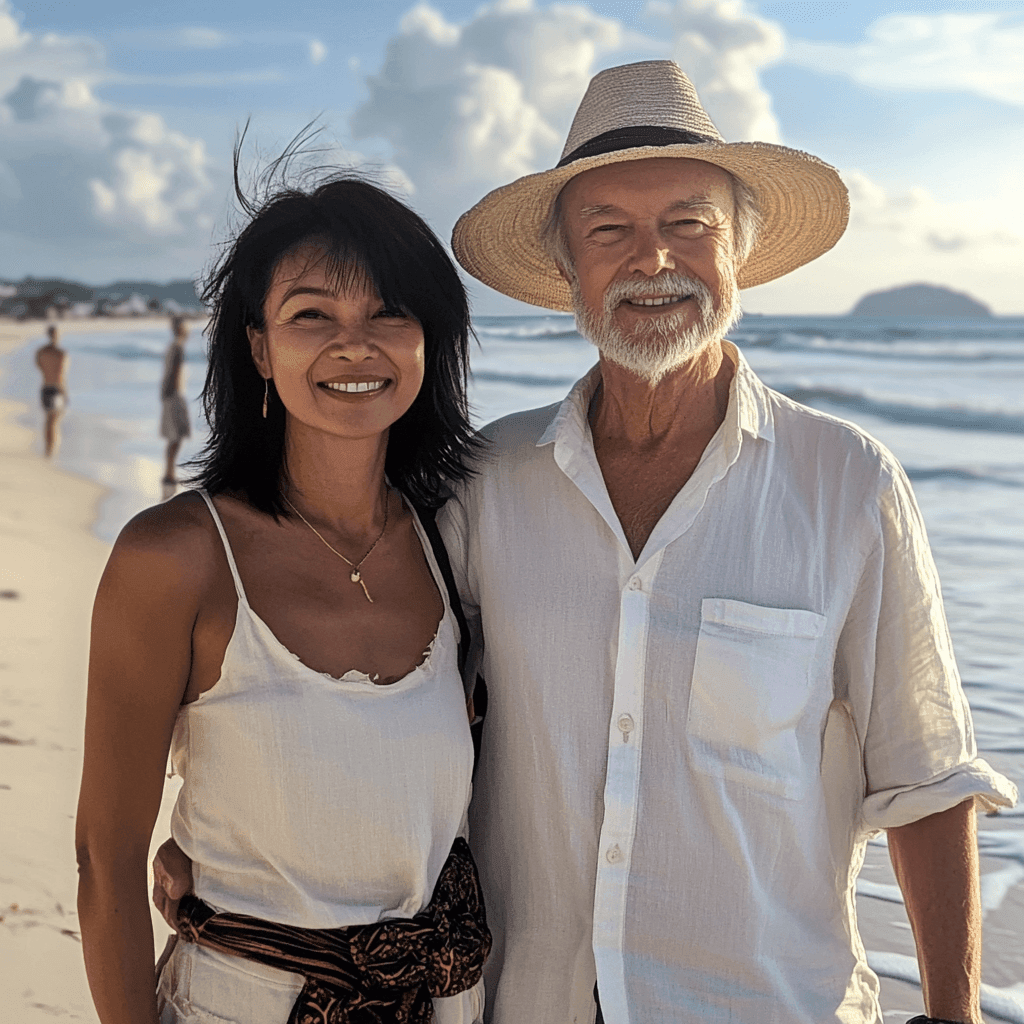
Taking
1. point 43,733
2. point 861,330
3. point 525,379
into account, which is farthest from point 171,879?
point 861,330

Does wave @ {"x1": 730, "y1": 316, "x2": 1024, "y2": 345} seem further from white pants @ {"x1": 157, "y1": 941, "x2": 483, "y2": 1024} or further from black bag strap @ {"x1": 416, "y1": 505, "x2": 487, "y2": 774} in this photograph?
white pants @ {"x1": 157, "y1": 941, "x2": 483, "y2": 1024}

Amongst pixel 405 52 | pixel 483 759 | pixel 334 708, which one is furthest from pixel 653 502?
pixel 405 52

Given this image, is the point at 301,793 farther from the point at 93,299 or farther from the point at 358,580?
the point at 93,299

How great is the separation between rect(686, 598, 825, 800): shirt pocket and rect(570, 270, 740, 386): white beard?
519 millimetres

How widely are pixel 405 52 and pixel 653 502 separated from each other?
1473 inches

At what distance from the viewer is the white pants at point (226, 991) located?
190 cm

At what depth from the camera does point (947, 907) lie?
7.02ft

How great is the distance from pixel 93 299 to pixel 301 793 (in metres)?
34.3

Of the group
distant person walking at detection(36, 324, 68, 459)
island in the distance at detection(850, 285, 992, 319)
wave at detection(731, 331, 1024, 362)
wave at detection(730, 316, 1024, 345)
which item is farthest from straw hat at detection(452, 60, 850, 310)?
island in the distance at detection(850, 285, 992, 319)

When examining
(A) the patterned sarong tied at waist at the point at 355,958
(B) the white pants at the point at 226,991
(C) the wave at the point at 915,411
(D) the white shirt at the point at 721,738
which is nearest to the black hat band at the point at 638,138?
(D) the white shirt at the point at 721,738

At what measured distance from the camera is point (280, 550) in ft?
7.07

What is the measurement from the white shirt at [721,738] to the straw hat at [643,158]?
583 millimetres

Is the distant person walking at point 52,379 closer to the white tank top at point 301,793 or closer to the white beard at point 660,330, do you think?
the white beard at point 660,330

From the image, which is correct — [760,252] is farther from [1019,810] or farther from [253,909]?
[1019,810]
